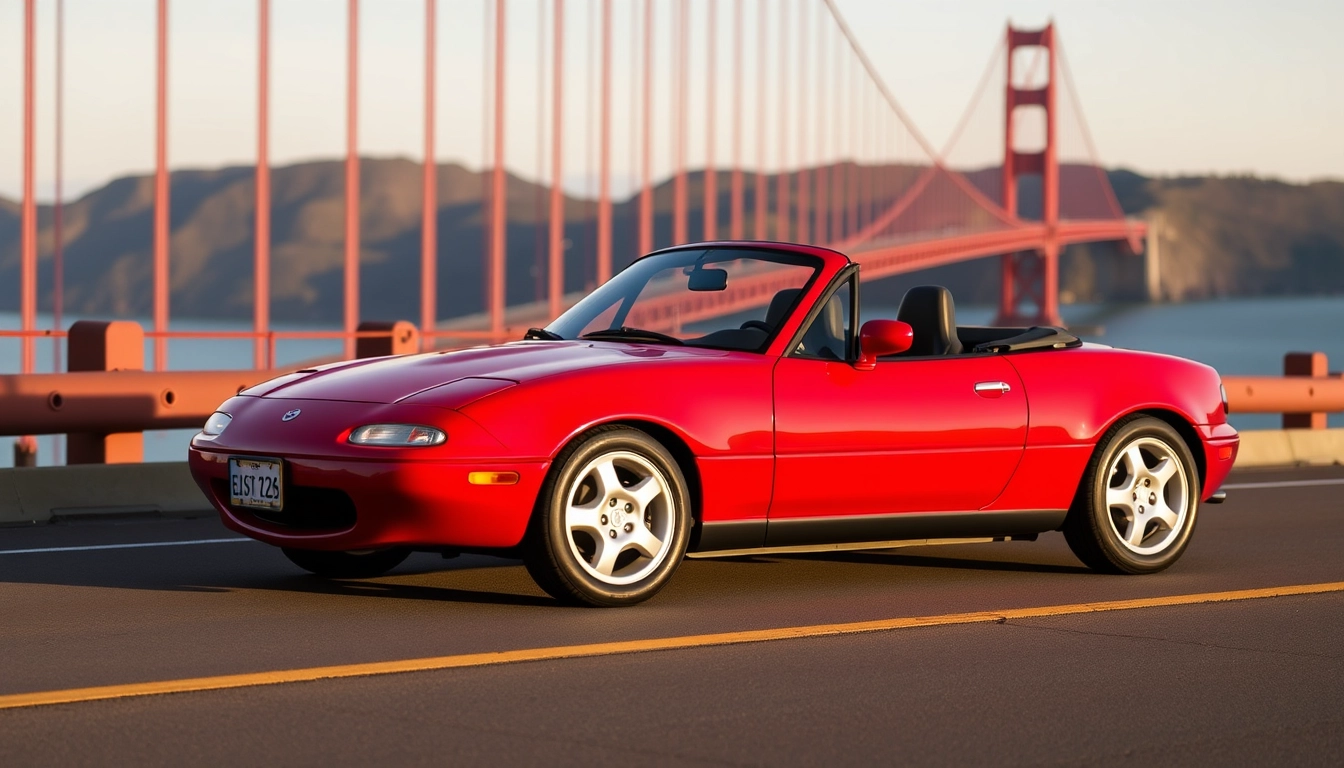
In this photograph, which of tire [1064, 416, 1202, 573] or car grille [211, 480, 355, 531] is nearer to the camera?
car grille [211, 480, 355, 531]

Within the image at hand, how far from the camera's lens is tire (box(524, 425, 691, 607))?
604cm

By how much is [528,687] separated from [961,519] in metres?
2.61

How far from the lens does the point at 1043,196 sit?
8831cm

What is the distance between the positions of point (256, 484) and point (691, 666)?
1.79 m

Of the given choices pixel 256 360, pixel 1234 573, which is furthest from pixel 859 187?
pixel 1234 573

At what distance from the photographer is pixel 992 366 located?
7102mm

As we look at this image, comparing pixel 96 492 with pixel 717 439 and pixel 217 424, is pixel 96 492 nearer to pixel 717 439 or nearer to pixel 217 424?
pixel 217 424

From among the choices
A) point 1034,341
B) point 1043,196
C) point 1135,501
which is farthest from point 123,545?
point 1043,196

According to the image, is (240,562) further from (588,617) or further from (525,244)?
(525,244)

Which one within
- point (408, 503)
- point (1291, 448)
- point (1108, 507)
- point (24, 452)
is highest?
point (408, 503)

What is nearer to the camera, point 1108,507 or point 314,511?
point 314,511

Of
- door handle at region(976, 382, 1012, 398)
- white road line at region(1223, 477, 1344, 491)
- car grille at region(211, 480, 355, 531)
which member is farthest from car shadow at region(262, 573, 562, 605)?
white road line at region(1223, 477, 1344, 491)

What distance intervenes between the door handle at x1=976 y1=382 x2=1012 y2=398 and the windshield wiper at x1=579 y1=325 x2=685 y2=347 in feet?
3.77

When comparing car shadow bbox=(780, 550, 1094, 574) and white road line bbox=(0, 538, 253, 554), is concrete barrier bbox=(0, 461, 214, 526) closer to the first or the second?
white road line bbox=(0, 538, 253, 554)
